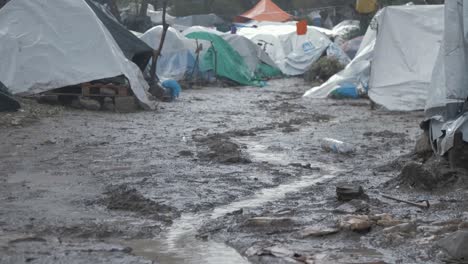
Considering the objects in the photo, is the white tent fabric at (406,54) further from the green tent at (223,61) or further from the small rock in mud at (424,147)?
the green tent at (223,61)

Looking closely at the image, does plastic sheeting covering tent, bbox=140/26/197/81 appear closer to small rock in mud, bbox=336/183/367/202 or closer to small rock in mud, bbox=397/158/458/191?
small rock in mud, bbox=397/158/458/191

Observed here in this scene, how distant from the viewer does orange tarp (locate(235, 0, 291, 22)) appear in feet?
148

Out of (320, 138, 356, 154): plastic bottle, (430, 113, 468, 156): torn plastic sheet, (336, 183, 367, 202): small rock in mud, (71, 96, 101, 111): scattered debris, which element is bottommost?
(320, 138, 356, 154): plastic bottle

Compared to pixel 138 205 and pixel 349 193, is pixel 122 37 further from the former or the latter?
pixel 349 193

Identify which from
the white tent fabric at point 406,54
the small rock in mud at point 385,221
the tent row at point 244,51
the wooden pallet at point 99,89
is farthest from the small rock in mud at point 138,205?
the tent row at point 244,51

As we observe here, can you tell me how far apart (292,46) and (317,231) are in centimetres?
2621

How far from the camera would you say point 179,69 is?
25.5m

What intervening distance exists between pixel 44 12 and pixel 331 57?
12.2 m

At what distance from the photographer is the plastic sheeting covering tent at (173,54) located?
25.4 metres

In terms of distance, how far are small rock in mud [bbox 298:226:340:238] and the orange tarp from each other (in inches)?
1514

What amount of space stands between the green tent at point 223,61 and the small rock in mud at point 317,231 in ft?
63.3

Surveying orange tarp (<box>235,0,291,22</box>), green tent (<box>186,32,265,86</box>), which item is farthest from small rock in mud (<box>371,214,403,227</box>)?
orange tarp (<box>235,0,291,22</box>)

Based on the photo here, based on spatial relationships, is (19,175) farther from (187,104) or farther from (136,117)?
(187,104)

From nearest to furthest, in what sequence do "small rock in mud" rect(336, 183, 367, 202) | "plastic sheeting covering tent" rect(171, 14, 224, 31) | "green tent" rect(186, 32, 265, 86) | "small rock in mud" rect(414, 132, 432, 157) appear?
"small rock in mud" rect(336, 183, 367, 202) < "small rock in mud" rect(414, 132, 432, 157) < "green tent" rect(186, 32, 265, 86) < "plastic sheeting covering tent" rect(171, 14, 224, 31)
